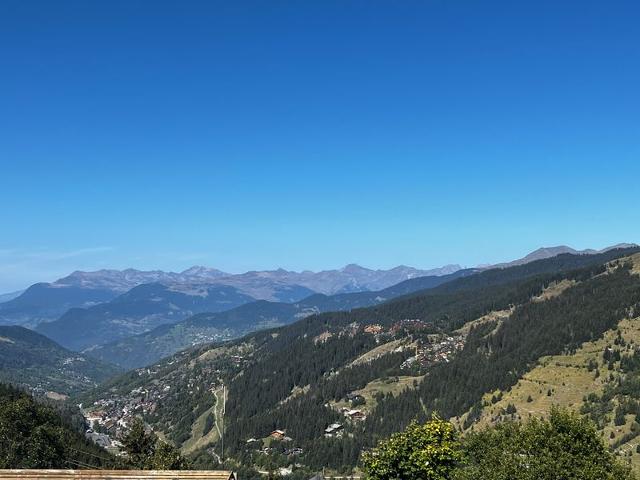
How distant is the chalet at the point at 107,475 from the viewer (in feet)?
99.1

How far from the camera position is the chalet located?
3022cm

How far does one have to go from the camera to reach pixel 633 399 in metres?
193

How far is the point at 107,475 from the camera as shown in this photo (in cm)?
3089

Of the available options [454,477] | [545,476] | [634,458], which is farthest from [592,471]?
[634,458]

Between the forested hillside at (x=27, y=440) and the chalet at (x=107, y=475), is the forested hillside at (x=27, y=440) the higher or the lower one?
the lower one

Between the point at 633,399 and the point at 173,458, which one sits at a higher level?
the point at 173,458

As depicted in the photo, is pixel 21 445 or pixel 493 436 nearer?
pixel 493 436

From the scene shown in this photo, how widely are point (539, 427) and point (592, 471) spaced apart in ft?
23.6

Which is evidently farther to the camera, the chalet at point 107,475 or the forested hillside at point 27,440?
the forested hillside at point 27,440

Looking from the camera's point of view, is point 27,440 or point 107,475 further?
point 27,440

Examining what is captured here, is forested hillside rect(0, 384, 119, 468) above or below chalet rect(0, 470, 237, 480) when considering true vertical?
below

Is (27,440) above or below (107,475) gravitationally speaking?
below

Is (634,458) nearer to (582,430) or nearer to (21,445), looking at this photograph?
(582,430)

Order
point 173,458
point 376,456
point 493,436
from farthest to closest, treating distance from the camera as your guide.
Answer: point 173,458 < point 493,436 < point 376,456
